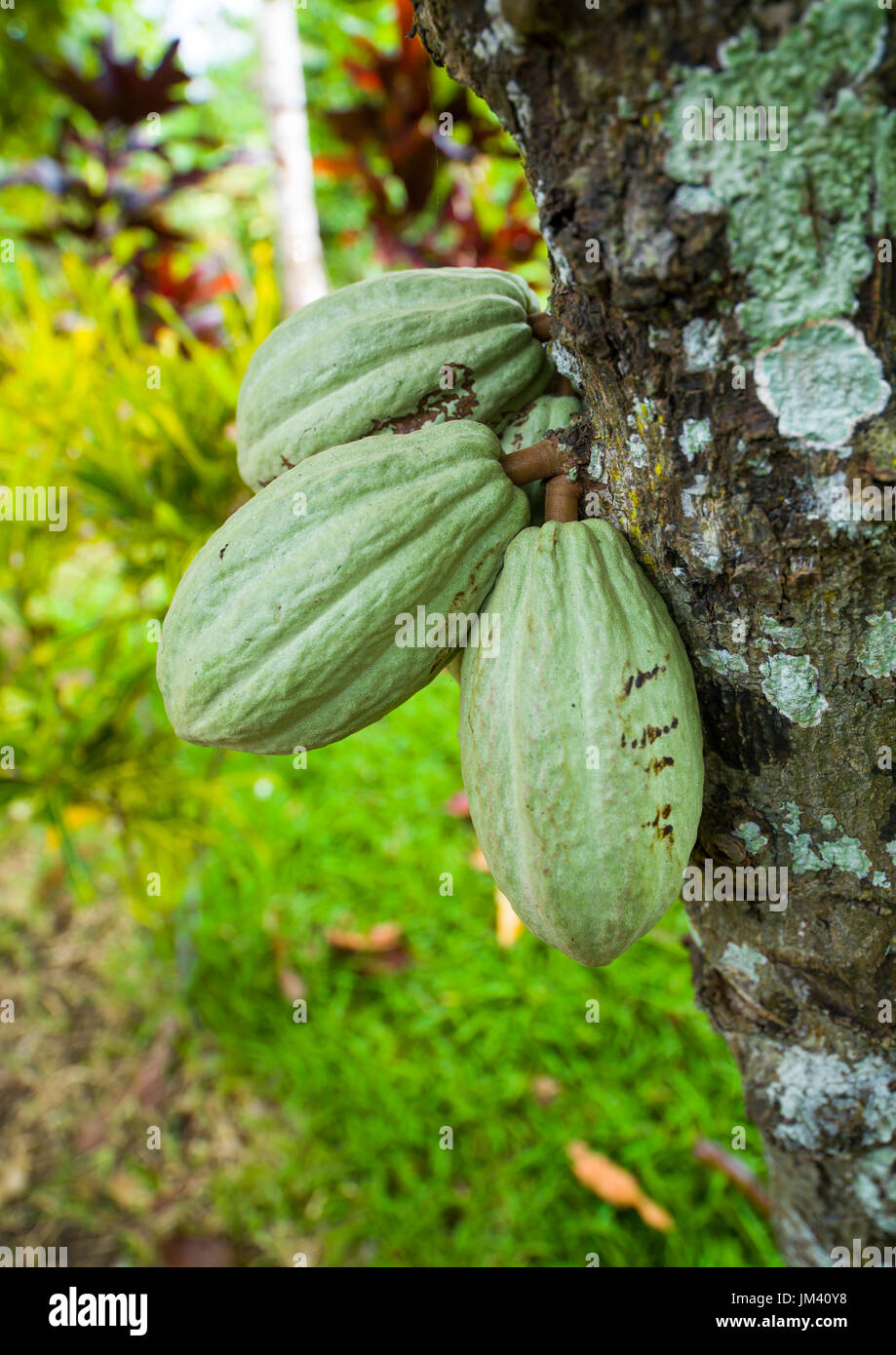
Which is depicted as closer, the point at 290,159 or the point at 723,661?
the point at 723,661

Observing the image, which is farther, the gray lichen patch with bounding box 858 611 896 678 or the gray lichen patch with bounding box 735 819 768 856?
the gray lichen patch with bounding box 735 819 768 856

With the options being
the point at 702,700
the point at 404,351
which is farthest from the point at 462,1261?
the point at 404,351

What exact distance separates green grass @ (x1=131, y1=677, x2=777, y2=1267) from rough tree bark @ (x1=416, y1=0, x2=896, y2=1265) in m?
1.09

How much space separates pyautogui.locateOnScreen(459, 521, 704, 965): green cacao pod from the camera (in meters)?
0.82

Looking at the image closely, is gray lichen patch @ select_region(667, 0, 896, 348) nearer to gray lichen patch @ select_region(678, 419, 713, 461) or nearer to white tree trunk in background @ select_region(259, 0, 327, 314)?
gray lichen patch @ select_region(678, 419, 713, 461)

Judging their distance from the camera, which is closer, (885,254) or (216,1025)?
(885,254)

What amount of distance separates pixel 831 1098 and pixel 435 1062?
1257 mm

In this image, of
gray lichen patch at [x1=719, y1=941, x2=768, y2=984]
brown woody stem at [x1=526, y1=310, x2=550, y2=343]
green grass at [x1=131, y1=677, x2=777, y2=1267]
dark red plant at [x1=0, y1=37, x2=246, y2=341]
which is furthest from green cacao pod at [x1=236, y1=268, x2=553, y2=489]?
dark red plant at [x1=0, y1=37, x2=246, y2=341]

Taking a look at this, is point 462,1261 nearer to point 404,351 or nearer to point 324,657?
point 324,657

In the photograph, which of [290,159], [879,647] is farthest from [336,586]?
[290,159]

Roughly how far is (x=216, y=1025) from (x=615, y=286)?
2.15m

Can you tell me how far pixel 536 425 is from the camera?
1.03 m

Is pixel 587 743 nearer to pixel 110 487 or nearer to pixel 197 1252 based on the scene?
pixel 110 487

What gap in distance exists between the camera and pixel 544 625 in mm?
845
